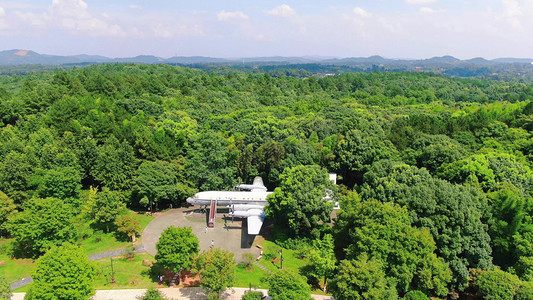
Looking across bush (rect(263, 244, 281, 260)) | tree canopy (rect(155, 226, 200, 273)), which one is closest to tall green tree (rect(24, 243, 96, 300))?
tree canopy (rect(155, 226, 200, 273))

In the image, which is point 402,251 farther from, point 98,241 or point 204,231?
point 98,241

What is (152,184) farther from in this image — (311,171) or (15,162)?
(311,171)

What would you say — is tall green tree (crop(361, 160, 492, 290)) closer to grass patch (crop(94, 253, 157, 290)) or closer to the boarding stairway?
the boarding stairway

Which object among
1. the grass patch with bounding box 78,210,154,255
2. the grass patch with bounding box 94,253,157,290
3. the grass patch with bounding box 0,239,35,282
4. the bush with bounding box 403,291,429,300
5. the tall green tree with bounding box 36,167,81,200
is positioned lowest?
the grass patch with bounding box 0,239,35,282

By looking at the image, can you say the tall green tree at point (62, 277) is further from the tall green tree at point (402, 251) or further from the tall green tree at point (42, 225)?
the tall green tree at point (402, 251)

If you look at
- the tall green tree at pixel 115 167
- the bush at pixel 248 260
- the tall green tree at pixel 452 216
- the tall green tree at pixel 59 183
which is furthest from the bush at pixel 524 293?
the tall green tree at pixel 59 183

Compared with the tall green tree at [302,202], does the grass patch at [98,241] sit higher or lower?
lower
